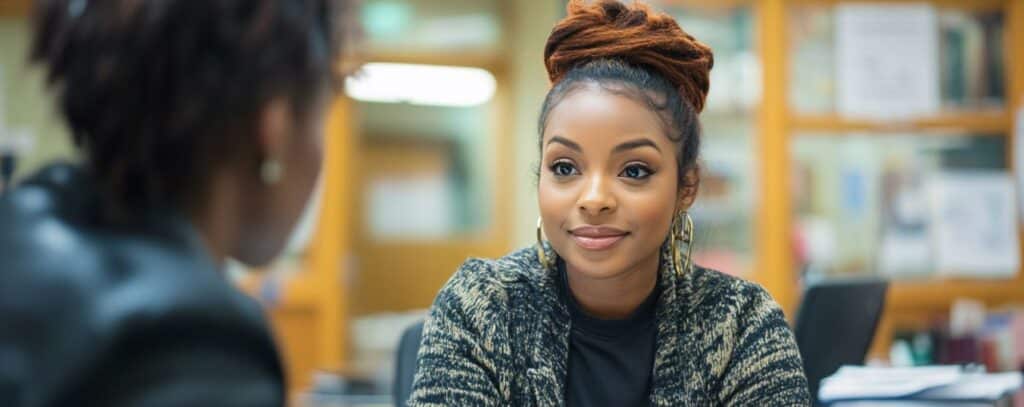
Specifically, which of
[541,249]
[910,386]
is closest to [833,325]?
[910,386]

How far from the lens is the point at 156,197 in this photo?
0.74 meters

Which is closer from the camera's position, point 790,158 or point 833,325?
point 833,325

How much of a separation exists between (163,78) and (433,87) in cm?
549

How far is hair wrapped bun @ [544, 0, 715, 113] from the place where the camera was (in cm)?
152

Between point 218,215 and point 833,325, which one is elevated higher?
point 218,215

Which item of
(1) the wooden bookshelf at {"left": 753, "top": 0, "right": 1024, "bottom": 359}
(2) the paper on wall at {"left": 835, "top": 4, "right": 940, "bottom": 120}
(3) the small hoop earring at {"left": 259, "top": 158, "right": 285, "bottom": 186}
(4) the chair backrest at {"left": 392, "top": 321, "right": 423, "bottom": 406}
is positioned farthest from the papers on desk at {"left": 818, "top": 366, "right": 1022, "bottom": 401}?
(2) the paper on wall at {"left": 835, "top": 4, "right": 940, "bottom": 120}

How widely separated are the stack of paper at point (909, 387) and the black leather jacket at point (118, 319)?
116 centimetres

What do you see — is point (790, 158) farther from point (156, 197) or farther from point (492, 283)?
point (156, 197)

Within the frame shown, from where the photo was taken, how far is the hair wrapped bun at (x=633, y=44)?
1.52 m

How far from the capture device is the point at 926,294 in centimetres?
426

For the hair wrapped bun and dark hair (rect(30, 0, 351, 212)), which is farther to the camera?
the hair wrapped bun

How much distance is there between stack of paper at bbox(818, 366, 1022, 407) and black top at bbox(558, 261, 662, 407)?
13.1 inches

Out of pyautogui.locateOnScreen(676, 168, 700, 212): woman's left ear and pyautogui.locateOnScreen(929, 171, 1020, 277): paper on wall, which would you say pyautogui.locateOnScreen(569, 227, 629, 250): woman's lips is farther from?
pyautogui.locateOnScreen(929, 171, 1020, 277): paper on wall

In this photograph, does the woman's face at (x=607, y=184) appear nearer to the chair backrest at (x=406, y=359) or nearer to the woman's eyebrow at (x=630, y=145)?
the woman's eyebrow at (x=630, y=145)
